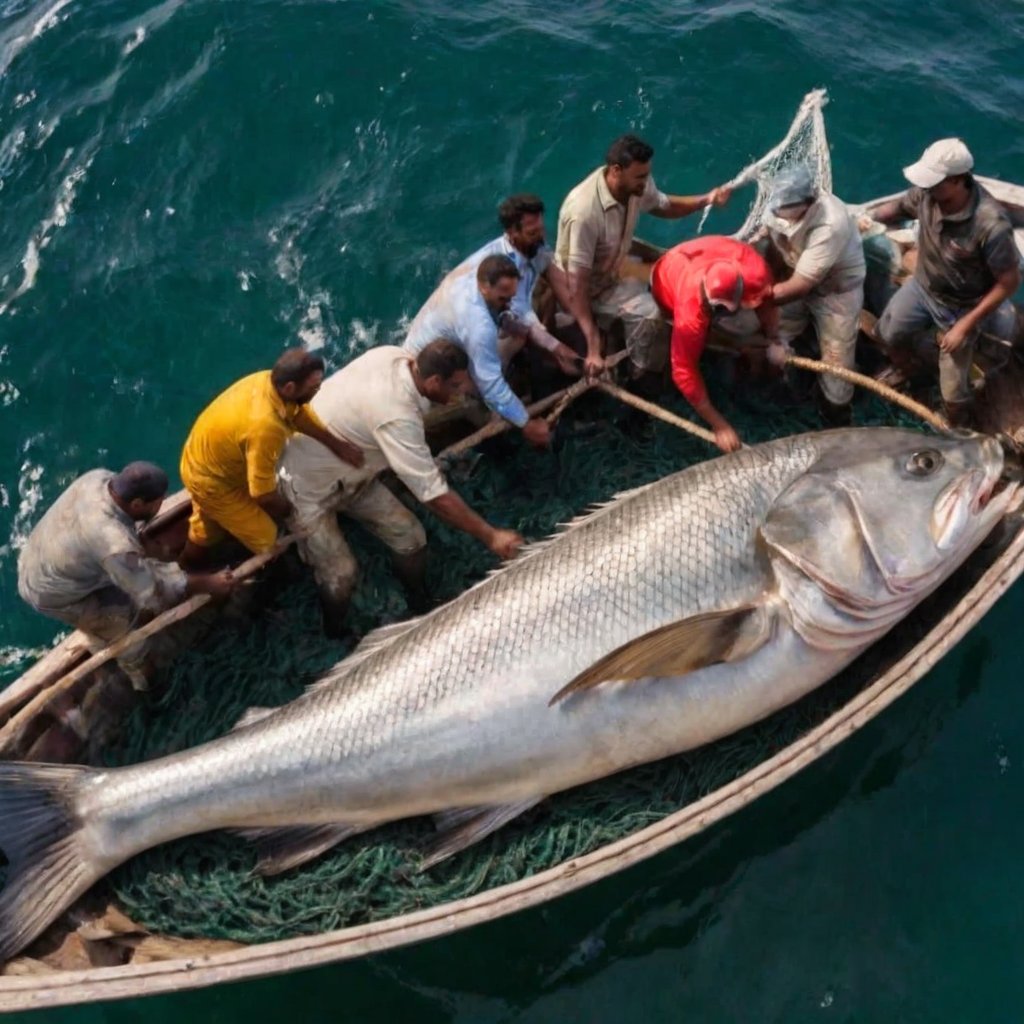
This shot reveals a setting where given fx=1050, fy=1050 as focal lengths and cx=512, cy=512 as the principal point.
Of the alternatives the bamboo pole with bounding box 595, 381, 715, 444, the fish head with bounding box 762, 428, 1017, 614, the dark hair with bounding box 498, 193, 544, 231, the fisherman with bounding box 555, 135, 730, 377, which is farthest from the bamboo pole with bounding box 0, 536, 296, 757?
the fish head with bounding box 762, 428, 1017, 614

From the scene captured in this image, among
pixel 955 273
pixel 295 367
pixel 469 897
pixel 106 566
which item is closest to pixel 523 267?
pixel 295 367

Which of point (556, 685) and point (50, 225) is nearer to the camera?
point (556, 685)

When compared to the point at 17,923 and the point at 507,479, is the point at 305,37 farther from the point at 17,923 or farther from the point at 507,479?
the point at 17,923

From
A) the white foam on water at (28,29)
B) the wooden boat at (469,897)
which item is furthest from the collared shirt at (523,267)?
the white foam on water at (28,29)

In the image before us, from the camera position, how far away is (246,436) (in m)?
6.31

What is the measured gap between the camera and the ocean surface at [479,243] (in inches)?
259

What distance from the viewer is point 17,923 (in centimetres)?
586

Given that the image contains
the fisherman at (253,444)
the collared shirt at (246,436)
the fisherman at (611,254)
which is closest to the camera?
the fisherman at (253,444)

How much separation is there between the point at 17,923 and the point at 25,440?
5.15 metres

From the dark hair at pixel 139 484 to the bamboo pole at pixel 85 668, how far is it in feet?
2.67

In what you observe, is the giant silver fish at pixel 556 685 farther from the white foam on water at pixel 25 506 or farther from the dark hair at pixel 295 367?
the white foam on water at pixel 25 506

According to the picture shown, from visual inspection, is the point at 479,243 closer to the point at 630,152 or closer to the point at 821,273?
the point at 630,152

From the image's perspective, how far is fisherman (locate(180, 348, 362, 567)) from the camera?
617 centimetres

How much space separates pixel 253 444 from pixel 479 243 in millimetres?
5491
